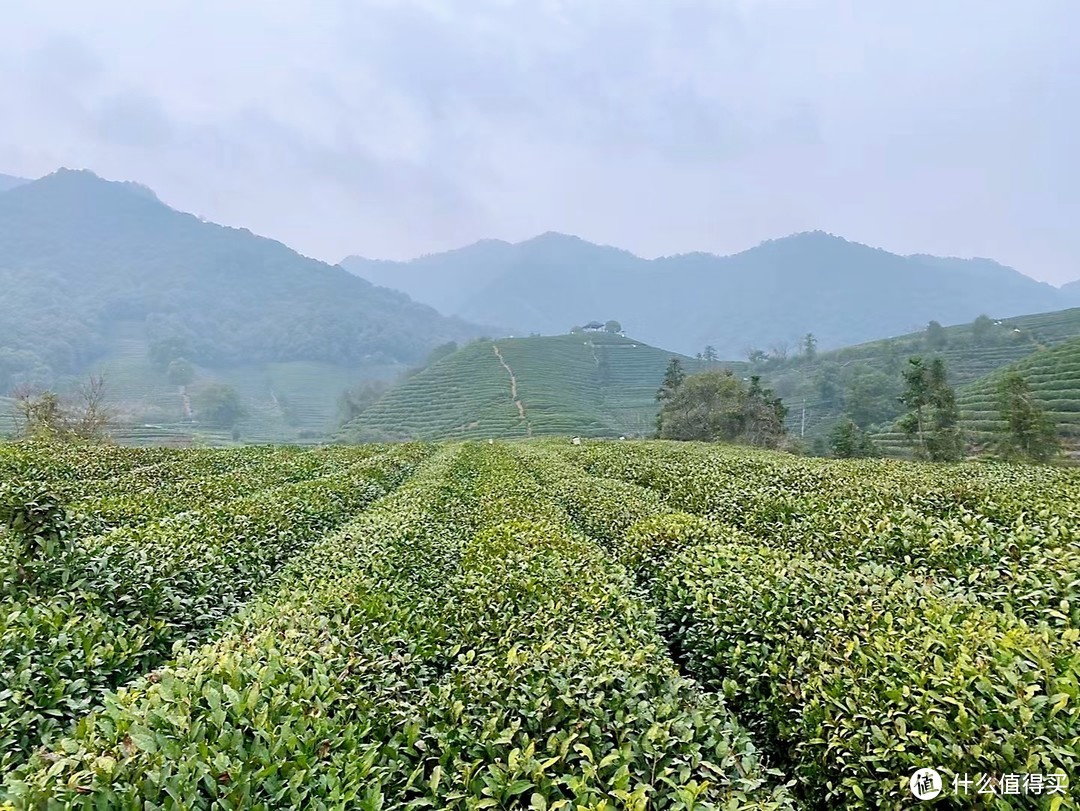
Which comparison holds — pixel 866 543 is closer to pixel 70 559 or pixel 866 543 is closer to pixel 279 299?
pixel 70 559

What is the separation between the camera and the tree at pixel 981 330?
219 ft

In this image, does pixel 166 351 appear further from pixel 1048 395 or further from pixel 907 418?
pixel 1048 395

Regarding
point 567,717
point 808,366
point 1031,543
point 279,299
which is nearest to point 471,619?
point 567,717

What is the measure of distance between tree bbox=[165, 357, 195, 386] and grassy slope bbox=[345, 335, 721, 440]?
136 feet

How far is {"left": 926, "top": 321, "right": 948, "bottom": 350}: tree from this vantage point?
232 feet

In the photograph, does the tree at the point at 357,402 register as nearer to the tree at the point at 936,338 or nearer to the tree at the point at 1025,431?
the tree at the point at 1025,431

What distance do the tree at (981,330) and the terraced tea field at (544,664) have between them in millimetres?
76553

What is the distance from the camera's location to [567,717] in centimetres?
257

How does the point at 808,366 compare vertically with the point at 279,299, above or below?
below

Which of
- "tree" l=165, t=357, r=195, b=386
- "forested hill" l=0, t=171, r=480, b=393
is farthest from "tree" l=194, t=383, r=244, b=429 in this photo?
"forested hill" l=0, t=171, r=480, b=393

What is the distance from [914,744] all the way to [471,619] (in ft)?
8.47

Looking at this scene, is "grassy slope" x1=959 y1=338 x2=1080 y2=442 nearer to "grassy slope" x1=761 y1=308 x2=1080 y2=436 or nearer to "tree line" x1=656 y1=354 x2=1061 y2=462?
"tree line" x1=656 y1=354 x2=1061 y2=462

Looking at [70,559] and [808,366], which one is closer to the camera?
[70,559]

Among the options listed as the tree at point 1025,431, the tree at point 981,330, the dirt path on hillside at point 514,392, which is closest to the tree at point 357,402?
the dirt path on hillside at point 514,392
